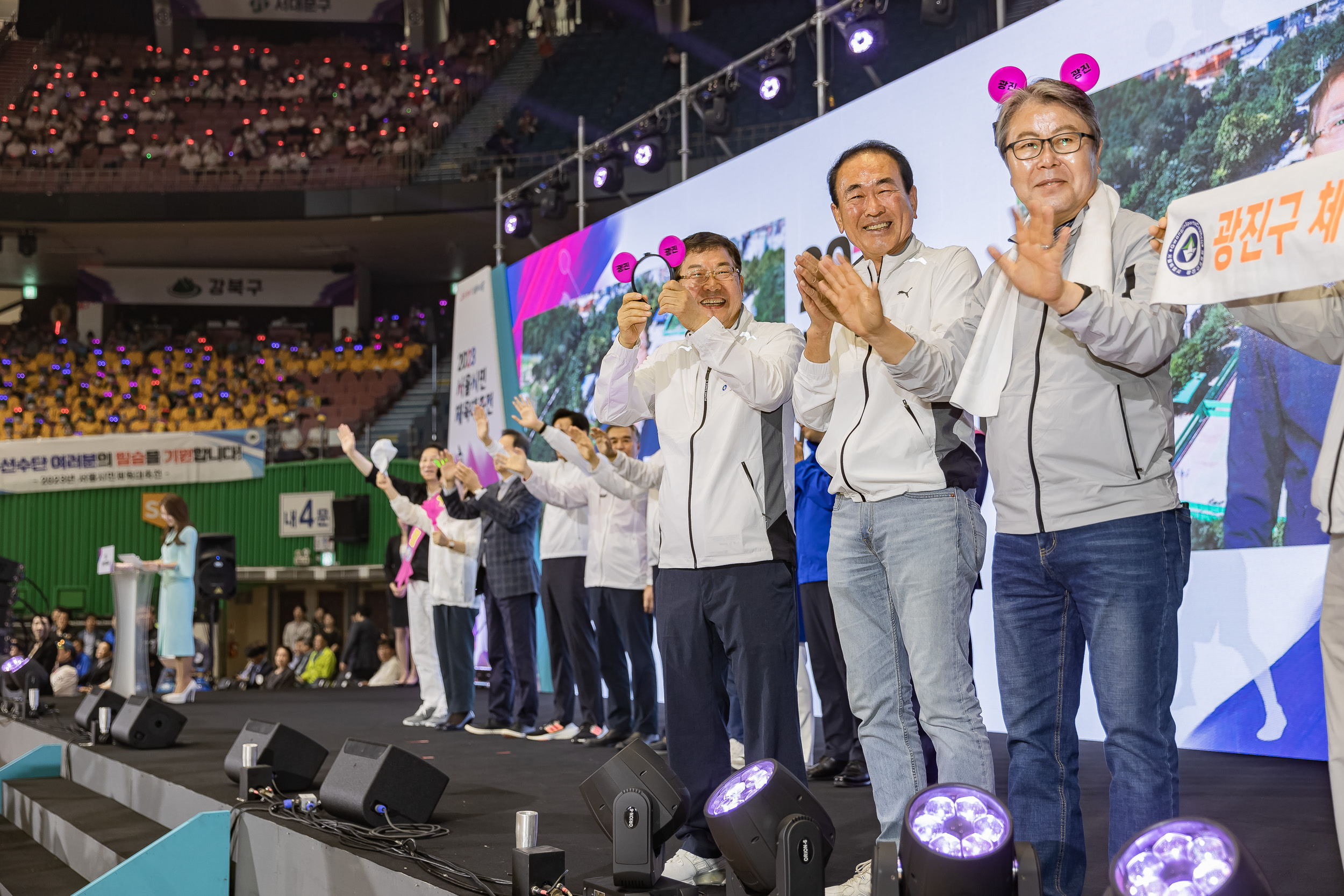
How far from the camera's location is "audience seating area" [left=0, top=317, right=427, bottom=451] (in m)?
16.0

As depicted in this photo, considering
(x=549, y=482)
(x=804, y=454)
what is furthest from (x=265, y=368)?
(x=804, y=454)

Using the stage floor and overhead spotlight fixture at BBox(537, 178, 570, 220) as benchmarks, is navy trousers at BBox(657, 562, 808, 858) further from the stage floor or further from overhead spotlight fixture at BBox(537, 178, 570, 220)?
overhead spotlight fixture at BBox(537, 178, 570, 220)

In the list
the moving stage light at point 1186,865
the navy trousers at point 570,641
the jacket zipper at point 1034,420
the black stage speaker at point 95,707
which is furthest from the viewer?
the navy trousers at point 570,641

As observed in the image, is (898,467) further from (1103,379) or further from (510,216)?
(510,216)

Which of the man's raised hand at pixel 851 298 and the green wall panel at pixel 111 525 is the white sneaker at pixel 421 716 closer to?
the man's raised hand at pixel 851 298

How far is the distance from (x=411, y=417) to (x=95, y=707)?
34.4 ft

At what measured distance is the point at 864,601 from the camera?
7.18 ft

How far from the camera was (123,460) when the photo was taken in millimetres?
15258

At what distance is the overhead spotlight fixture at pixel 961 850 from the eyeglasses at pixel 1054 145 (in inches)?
42.6

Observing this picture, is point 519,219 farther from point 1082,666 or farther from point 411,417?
point 1082,666

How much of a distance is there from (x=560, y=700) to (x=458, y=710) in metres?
0.68

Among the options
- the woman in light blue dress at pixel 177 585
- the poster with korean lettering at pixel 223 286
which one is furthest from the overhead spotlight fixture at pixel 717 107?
the poster with korean lettering at pixel 223 286

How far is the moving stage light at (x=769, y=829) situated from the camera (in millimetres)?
1821

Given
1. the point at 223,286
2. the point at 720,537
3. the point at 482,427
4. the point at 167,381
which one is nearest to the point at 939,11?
the point at 482,427
